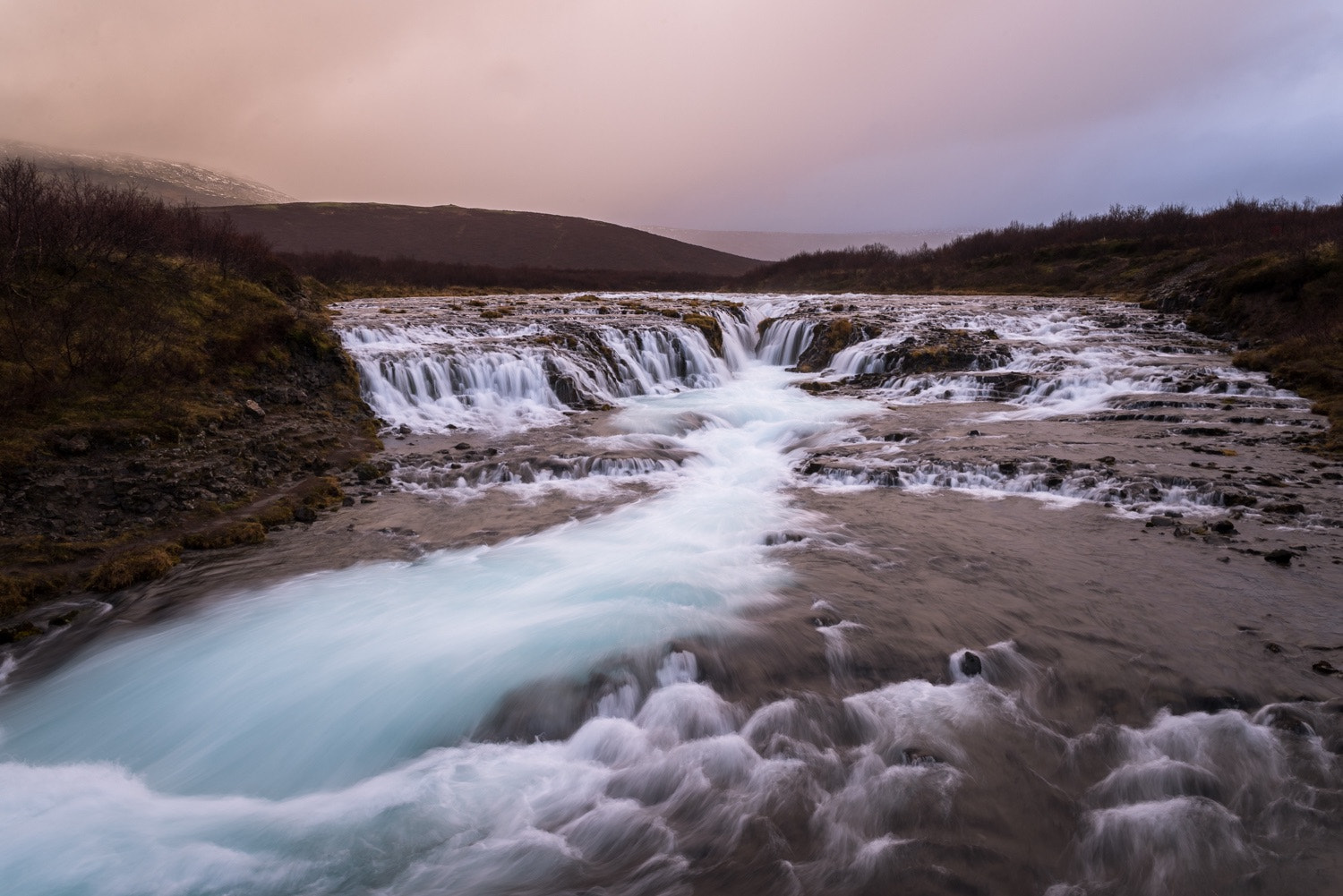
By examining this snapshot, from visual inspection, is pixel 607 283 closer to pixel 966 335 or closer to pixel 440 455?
pixel 966 335

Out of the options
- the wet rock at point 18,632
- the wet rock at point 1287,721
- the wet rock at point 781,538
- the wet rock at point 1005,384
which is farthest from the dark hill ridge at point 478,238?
the wet rock at point 1287,721

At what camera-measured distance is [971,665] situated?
18.0 ft

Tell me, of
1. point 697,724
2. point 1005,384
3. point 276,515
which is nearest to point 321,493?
point 276,515

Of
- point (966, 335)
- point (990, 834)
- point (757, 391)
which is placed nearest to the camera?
point (990, 834)

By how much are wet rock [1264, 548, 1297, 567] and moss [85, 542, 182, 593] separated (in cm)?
1165

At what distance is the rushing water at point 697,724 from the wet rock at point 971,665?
2 cm

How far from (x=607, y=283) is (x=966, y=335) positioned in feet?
116

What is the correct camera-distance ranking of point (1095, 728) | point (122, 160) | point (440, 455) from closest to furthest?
point (1095, 728) → point (440, 455) → point (122, 160)

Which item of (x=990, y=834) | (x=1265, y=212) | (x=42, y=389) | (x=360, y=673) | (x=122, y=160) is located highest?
(x=122, y=160)

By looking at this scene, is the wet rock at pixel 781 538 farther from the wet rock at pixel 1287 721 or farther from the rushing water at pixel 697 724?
the wet rock at pixel 1287 721

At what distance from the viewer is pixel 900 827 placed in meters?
4.03

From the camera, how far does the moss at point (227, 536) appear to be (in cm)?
815

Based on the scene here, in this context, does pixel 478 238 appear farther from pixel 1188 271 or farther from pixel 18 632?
pixel 18 632

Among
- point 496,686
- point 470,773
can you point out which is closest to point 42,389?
point 496,686
